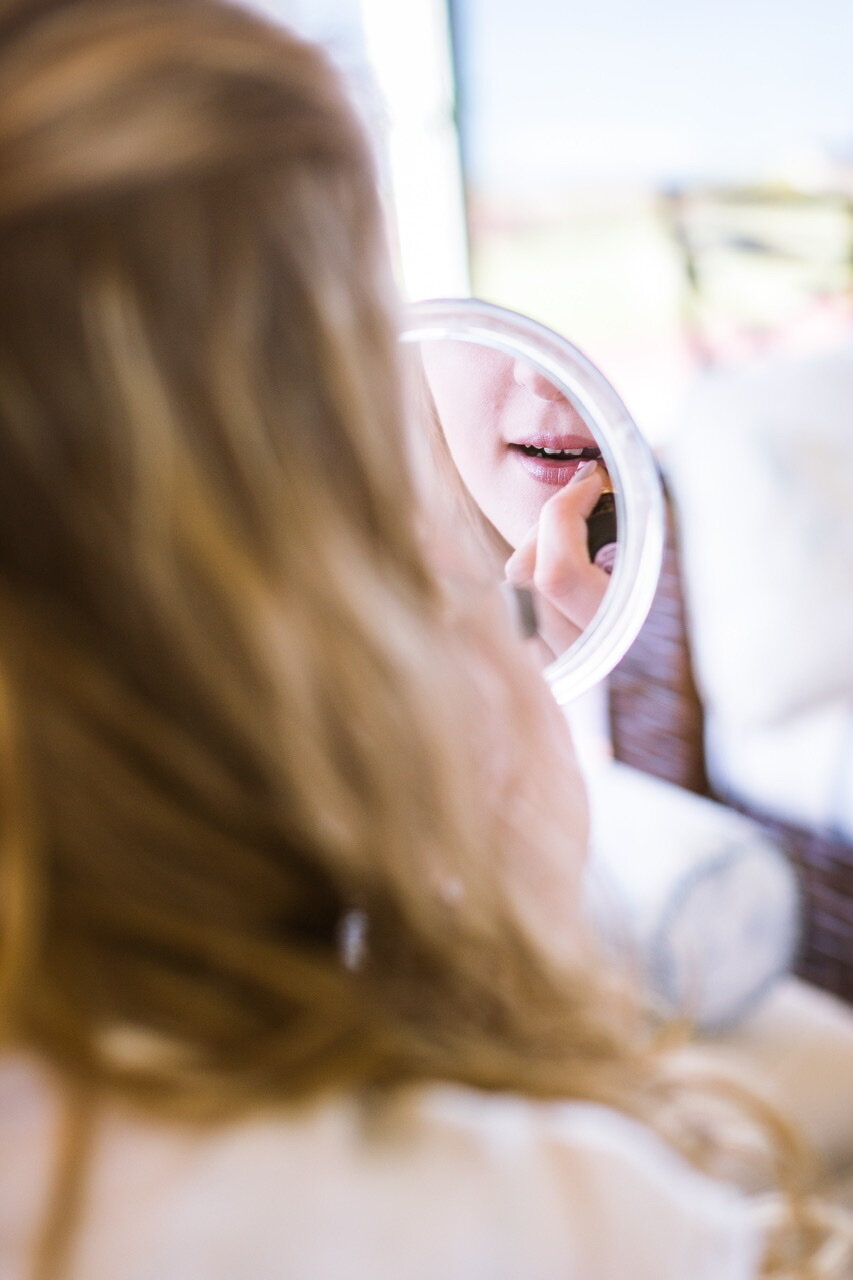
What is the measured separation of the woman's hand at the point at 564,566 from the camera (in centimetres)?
59

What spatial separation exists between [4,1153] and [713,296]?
1.73m

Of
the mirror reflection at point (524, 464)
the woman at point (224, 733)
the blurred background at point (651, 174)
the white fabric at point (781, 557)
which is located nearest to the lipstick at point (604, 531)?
the mirror reflection at point (524, 464)

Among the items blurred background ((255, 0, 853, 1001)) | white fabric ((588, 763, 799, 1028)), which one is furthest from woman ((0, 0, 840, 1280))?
blurred background ((255, 0, 853, 1001))

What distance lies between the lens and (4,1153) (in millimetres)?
363

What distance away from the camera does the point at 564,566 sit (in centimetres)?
60

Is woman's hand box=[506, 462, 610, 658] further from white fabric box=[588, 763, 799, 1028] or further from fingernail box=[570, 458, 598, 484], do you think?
white fabric box=[588, 763, 799, 1028]

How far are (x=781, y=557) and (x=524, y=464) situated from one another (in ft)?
2.64

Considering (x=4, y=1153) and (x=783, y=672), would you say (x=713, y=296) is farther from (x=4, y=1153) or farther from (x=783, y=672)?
(x=4, y=1153)

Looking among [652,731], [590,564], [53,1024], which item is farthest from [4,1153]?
[652,731]

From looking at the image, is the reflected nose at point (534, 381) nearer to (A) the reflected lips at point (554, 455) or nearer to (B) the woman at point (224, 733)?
(A) the reflected lips at point (554, 455)

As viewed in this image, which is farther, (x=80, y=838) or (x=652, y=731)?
(x=652, y=731)

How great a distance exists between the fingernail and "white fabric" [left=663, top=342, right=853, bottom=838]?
777 millimetres

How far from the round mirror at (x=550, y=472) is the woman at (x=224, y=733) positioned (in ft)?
0.54

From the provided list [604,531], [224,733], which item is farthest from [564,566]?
[224,733]
